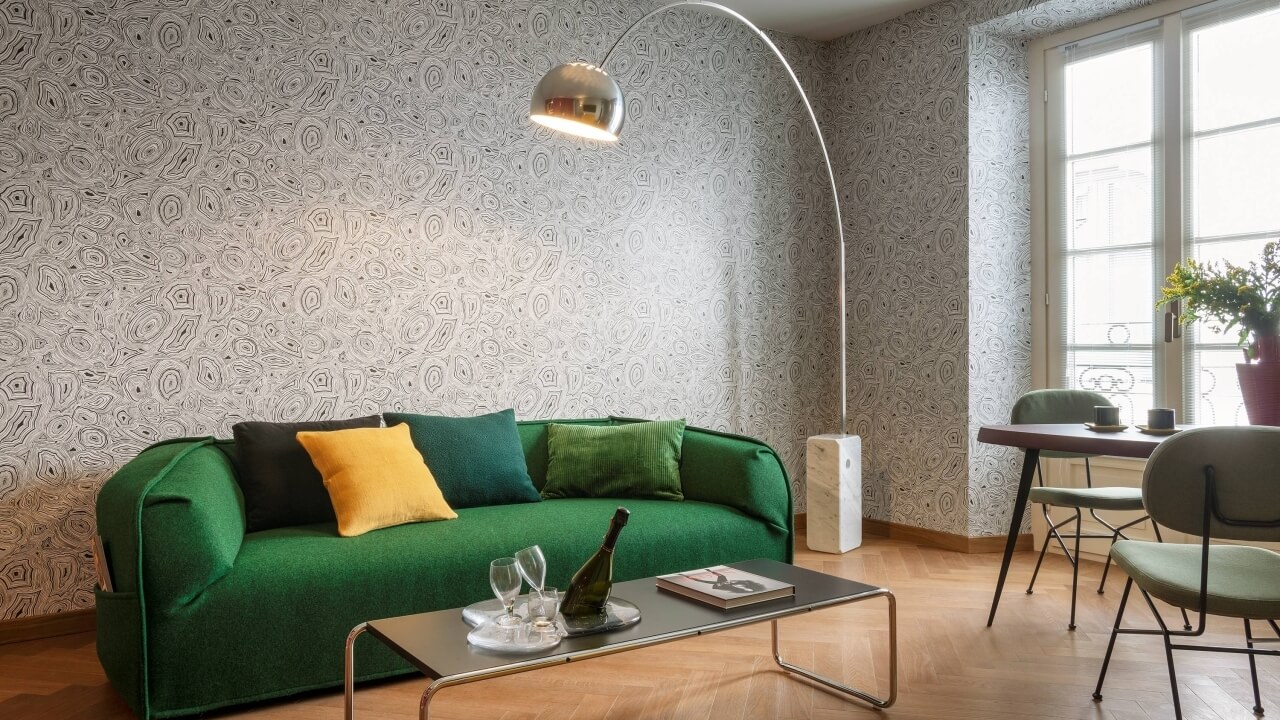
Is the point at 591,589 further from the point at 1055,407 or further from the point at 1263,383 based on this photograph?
the point at 1055,407

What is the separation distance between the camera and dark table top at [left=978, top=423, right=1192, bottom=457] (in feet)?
9.19

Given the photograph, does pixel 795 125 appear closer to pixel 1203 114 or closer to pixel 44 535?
pixel 1203 114

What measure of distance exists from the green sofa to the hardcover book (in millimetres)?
786

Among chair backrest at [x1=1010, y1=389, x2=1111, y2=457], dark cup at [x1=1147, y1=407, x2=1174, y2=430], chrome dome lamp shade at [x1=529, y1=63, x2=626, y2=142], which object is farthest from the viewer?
chair backrest at [x1=1010, y1=389, x2=1111, y2=457]

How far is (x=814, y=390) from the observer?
543cm

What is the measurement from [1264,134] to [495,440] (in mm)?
A: 3608

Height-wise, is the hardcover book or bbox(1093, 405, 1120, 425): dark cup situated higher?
bbox(1093, 405, 1120, 425): dark cup

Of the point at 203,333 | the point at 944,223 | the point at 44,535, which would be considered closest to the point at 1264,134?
the point at 944,223

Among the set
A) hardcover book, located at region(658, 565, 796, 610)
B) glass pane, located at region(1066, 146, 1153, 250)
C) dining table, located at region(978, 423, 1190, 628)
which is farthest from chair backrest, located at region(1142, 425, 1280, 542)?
glass pane, located at region(1066, 146, 1153, 250)

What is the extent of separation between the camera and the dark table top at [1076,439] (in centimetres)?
280

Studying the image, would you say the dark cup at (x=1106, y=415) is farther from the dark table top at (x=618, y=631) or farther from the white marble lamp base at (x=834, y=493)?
the white marble lamp base at (x=834, y=493)

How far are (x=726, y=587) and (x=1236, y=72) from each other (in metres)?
3.53

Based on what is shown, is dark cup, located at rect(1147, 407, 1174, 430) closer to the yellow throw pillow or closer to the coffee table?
the coffee table

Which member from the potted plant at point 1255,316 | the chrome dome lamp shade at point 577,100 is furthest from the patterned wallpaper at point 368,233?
the potted plant at point 1255,316
